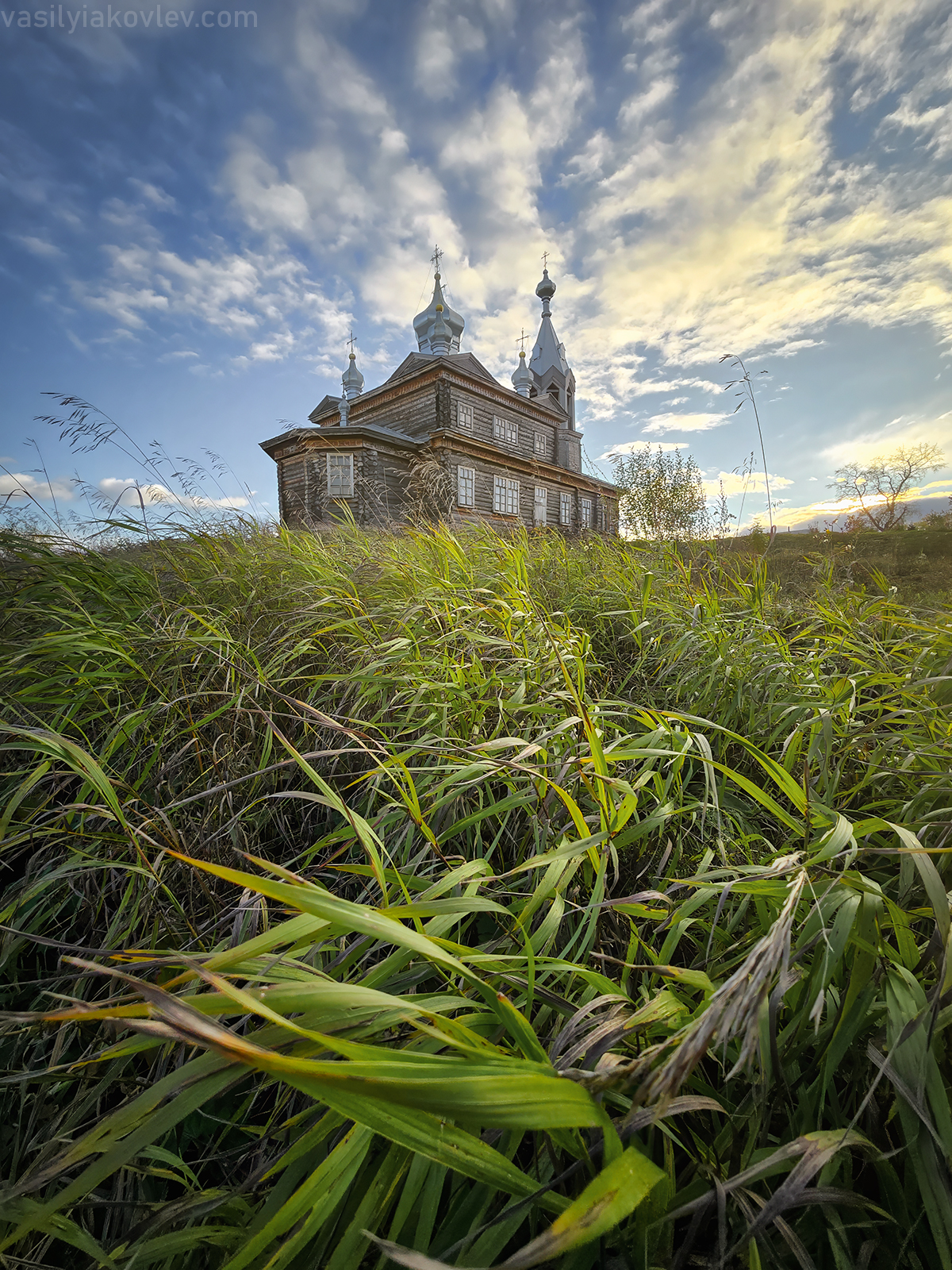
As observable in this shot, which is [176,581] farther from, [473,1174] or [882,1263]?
[882,1263]

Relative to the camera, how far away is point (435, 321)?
2045cm

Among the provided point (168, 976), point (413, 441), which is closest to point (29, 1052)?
point (168, 976)

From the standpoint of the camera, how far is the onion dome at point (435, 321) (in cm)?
2022

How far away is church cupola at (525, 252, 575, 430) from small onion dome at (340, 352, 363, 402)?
807cm

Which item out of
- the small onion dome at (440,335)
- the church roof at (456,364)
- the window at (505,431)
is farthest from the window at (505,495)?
the small onion dome at (440,335)

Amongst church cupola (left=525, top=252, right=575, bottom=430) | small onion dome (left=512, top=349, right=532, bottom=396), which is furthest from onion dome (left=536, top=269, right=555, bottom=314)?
small onion dome (left=512, top=349, right=532, bottom=396)

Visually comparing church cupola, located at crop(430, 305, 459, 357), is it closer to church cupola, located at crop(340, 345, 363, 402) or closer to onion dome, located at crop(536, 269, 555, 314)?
church cupola, located at crop(340, 345, 363, 402)

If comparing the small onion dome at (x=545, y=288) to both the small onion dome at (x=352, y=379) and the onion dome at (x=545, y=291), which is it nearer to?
the onion dome at (x=545, y=291)

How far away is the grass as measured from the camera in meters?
0.42

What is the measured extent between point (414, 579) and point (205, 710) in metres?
0.90

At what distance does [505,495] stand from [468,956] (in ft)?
58.5

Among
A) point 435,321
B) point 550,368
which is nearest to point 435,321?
point 435,321

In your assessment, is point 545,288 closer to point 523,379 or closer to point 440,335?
point 523,379

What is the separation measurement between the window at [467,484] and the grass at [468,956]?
14.4m
